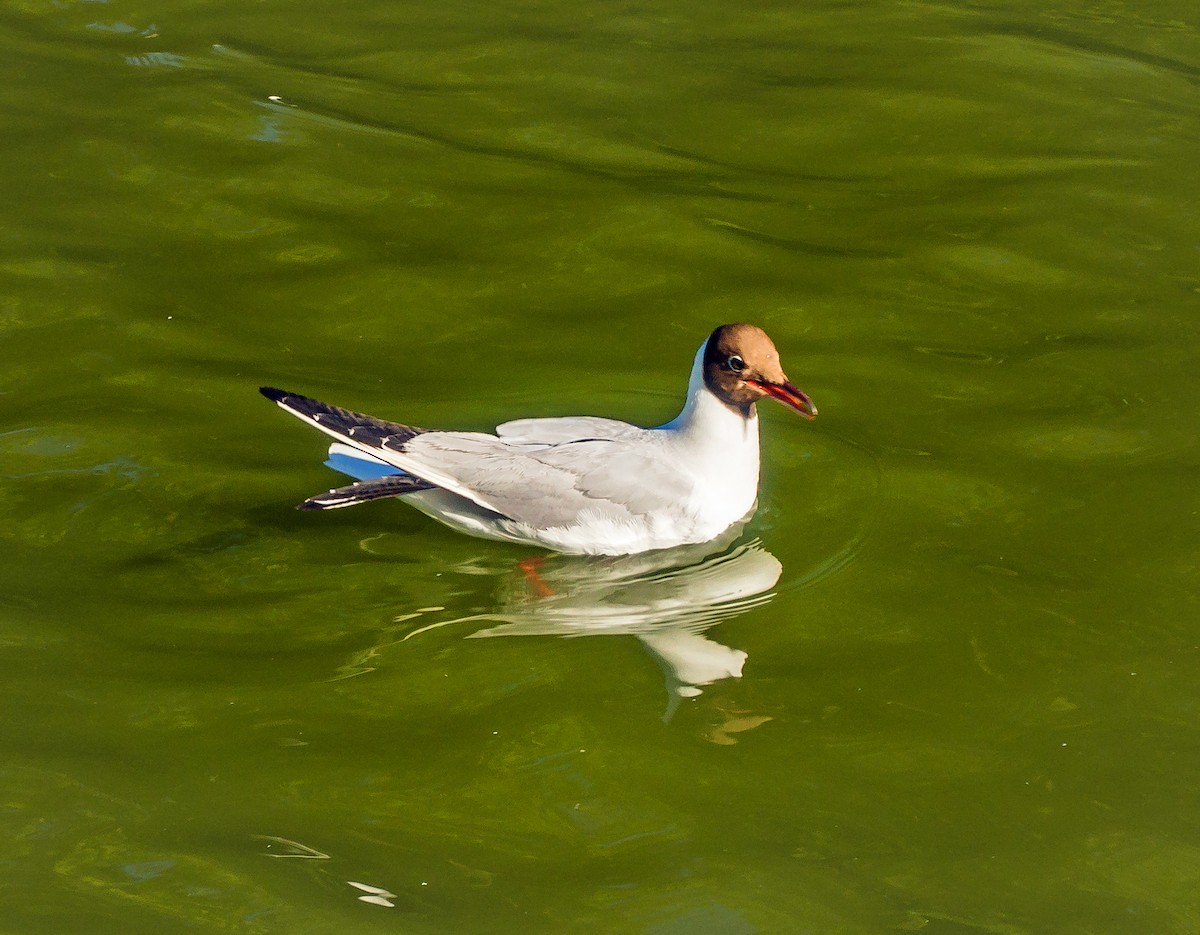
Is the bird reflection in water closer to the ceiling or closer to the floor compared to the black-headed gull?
closer to the floor

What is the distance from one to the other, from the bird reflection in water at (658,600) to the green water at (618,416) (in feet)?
0.09

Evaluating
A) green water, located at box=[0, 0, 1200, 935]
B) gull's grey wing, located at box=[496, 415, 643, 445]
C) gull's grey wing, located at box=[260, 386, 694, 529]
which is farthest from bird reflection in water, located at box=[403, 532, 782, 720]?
gull's grey wing, located at box=[496, 415, 643, 445]

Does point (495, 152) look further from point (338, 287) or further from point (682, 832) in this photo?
point (682, 832)

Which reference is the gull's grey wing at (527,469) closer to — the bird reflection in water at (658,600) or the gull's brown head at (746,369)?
the bird reflection in water at (658,600)

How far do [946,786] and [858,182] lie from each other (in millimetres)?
5521

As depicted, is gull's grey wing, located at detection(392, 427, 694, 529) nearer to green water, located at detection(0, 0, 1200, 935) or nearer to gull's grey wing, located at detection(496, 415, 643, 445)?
gull's grey wing, located at detection(496, 415, 643, 445)

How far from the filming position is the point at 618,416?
299 inches

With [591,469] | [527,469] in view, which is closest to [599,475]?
[591,469]

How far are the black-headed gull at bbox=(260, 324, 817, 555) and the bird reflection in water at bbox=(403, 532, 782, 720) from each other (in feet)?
0.32

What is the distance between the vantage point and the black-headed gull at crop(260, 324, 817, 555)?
253 inches

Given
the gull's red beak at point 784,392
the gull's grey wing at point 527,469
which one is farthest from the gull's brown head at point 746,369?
the gull's grey wing at point 527,469

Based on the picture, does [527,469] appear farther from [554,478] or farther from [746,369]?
Result: [746,369]

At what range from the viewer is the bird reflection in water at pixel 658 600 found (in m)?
5.78

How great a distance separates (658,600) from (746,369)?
1.09 m
